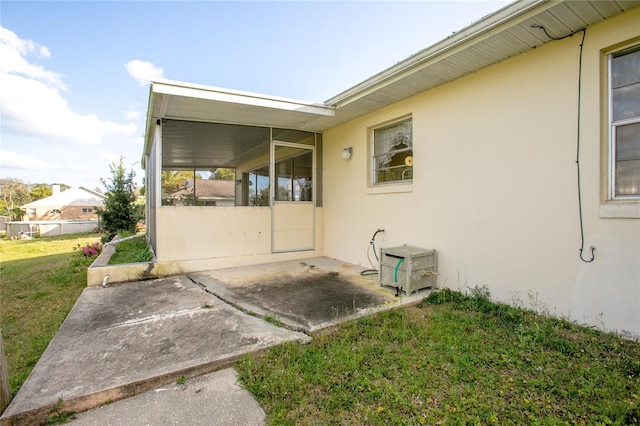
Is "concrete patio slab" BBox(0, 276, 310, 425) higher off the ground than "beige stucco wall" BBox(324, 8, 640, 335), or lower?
lower

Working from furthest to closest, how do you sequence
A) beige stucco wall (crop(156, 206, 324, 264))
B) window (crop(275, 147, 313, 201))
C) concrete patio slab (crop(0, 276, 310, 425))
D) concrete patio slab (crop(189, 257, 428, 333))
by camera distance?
window (crop(275, 147, 313, 201)), beige stucco wall (crop(156, 206, 324, 264)), concrete patio slab (crop(189, 257, 428, 333)), concrete patio slab (crop(0, 276, 310, 425))

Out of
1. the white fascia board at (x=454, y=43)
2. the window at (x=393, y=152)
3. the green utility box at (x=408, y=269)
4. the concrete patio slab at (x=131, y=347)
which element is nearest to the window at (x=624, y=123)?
the white fascia board at (x=454, y=43)

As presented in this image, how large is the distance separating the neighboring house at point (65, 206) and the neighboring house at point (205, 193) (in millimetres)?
28431

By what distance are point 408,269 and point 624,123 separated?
8.61ft

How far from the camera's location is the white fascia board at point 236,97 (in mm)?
4145

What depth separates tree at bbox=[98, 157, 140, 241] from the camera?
10.1 m

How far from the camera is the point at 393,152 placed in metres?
5.27

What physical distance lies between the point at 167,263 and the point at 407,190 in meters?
4.44

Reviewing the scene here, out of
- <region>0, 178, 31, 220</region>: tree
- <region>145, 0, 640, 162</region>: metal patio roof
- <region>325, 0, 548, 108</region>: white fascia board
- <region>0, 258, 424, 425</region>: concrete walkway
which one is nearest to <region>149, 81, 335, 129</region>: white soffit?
<region>145, 0, 640, 162</region>: metal patio roof

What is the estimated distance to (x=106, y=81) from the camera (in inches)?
396

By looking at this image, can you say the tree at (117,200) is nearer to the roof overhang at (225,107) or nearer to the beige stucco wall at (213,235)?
the roof overhang at (225,107)

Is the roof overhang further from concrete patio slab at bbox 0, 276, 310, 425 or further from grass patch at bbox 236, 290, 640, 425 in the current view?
grass patch at bbox 236, 290, 640, 425

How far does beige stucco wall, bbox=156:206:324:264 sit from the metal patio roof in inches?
70.2

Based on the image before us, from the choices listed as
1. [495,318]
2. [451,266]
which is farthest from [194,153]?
[495,318]
